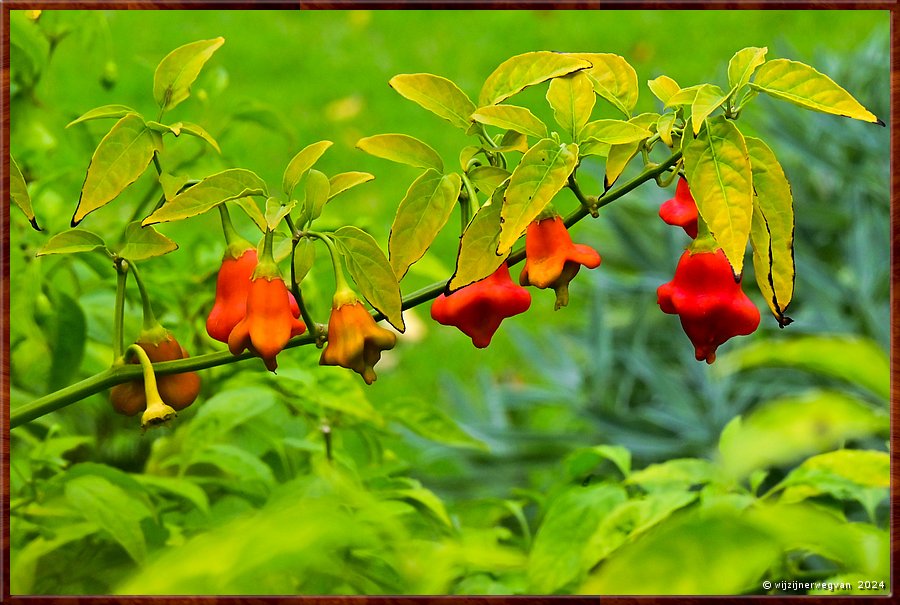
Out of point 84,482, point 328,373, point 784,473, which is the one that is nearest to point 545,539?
point 328,373

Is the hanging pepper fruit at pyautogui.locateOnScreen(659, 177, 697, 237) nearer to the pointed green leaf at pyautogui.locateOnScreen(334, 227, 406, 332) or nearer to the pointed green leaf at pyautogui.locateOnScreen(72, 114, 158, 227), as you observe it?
the pointed green leaf at pyautogui.locateOnScreen(334, 227, 406, 332)

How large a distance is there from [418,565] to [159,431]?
0.54m

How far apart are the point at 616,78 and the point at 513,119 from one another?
0.10m

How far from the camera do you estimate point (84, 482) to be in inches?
33.7

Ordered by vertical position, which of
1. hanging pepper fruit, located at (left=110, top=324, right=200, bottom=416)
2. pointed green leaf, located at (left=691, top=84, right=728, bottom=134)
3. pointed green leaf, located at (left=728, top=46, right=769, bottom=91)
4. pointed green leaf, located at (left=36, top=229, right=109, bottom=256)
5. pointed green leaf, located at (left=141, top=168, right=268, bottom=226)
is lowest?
hanging pepper fruit, located at (left=110, top=324, right=200, bottom=416)

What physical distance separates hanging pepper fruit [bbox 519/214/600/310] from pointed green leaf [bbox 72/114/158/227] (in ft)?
0.81

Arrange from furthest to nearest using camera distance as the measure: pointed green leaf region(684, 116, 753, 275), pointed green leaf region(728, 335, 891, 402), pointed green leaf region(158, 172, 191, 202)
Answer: pointed green leaf region(158, 172, 191, 202), pointed green leaf region(684, 116, 753, 275), pointed green leaf region(728, 335, 891, 402)

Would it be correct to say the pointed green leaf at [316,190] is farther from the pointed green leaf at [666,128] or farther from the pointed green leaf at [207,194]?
the pointed green leaf at [666,128]

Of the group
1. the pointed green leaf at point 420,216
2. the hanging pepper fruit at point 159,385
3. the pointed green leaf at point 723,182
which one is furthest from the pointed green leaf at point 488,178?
the hanging pepper fruit at point 159,385

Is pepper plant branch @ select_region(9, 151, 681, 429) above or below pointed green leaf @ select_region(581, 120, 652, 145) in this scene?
below

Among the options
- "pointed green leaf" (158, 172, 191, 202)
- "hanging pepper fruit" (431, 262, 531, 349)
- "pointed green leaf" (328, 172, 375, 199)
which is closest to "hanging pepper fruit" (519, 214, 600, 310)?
"hanging pepper fruit" (431, 262, 531, 349)

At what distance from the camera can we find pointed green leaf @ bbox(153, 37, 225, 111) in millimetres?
707

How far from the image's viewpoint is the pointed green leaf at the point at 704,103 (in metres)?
0.57

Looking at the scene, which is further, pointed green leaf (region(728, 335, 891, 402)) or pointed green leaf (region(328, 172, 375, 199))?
pointed green leaf (region(328, 172, 375, 199))
